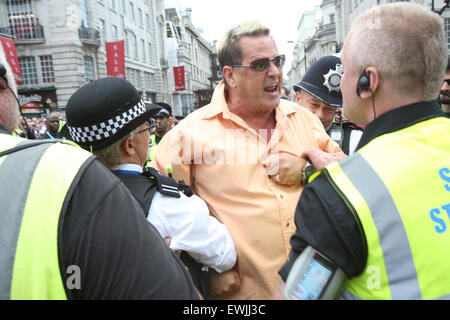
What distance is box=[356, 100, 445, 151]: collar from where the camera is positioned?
47.6 inches

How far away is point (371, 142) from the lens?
1.21m

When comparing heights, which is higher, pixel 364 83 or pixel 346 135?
pixel 364 83

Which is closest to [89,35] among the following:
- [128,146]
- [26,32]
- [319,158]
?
[26,32]

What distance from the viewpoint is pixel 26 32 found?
22.1 metres

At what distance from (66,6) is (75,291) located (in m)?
25.9

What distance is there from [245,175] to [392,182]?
3.44 feet

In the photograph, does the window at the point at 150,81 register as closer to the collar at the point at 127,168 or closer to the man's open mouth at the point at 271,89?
the man's open mouth at the point at 271,89

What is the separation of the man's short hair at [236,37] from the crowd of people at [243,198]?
0.48m

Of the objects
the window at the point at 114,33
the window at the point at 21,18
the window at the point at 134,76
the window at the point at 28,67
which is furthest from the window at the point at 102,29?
the window at the point at 28,67

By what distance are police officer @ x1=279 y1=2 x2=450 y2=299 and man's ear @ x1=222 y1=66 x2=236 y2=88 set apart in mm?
1102

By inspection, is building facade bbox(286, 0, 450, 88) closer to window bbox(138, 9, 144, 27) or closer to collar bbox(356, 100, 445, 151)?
collar bbox(356, 100, 445, 151)

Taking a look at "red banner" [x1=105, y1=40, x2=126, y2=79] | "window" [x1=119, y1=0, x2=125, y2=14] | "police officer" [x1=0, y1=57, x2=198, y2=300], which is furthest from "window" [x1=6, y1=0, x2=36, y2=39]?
"police officer" [x1=0, y1=57, x2=198, y2=300]

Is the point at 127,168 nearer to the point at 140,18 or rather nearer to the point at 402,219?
the point at 402,219
